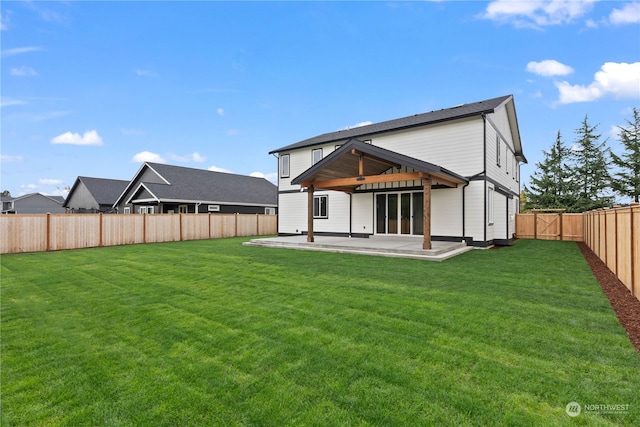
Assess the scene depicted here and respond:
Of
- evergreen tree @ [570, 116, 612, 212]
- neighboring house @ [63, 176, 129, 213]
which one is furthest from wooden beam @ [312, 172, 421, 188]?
neighboring house @ [63, 176, 129, 213]

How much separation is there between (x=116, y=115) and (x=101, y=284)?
25198 mm

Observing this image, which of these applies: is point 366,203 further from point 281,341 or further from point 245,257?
point 281,341

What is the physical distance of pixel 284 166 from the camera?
1923 centimetres

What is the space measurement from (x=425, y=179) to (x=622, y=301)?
6222 mm

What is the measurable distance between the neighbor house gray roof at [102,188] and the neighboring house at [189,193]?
3447 millimetres

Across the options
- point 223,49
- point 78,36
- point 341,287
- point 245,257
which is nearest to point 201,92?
point 223,49

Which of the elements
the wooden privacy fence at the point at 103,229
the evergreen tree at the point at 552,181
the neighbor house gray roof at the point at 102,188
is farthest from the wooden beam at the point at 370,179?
the neighbor house gray roof at the point at 102,188

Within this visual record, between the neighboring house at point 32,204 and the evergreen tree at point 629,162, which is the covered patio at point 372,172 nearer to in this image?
the evergreen tree at point 629,162

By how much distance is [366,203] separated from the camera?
15.3m

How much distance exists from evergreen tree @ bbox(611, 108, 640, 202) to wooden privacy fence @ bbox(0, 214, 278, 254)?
28.2 meters

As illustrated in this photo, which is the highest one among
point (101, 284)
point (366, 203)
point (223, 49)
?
point (223, 49)

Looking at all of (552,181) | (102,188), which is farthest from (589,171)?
(102,188)

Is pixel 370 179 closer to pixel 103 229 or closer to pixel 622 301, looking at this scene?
pixel 622 301

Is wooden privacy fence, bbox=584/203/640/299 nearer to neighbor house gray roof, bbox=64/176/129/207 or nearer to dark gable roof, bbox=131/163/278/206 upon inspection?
dark gable roof, bbox=131/163/278/206
